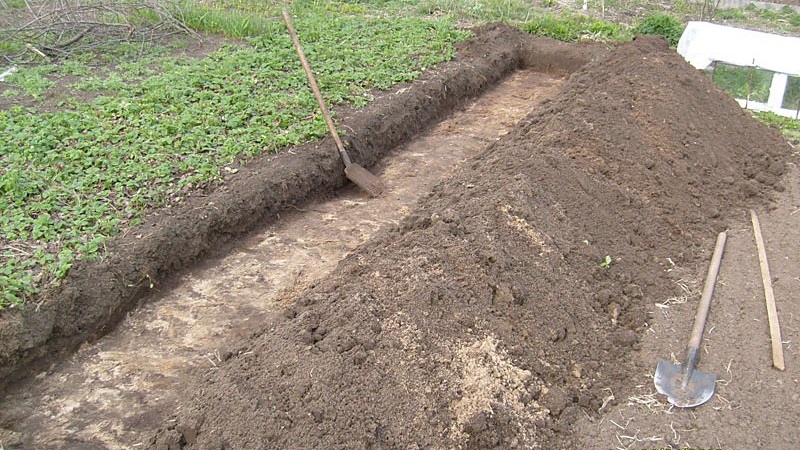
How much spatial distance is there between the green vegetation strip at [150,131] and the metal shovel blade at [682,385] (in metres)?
4.05

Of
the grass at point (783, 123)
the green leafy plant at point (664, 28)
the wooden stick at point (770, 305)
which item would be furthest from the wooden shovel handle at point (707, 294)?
the green leafy plant at point (664, 28)

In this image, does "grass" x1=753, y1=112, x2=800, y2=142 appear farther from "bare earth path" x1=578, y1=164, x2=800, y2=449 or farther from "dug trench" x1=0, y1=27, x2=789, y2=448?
"bare earth path" x1=578, y1=164, x2=800, y2=449

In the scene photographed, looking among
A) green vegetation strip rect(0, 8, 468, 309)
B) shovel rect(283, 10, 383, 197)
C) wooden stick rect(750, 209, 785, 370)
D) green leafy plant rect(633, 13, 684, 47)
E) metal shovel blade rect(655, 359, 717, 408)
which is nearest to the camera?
metal shovel blade rect(655, 359, 717, 408)

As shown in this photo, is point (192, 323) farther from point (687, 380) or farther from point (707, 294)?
point (707, 294)

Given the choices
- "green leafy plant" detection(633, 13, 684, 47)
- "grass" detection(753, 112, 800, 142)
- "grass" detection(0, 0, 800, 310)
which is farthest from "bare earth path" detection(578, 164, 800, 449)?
"green leafy plant" detection(633, 13, 684, 47)

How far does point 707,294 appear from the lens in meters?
4.89

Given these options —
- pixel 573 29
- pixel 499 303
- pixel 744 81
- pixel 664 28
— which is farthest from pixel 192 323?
pixel 664 28

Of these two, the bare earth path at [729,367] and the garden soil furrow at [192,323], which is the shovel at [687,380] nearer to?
the bare earth path at [729,367]

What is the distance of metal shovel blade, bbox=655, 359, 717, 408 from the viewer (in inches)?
157

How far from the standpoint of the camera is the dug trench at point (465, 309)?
3.58 meters

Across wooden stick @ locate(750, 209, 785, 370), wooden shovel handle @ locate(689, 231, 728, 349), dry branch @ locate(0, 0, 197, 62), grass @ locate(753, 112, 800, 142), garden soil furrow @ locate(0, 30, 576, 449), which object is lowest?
grass @ locate(753, 112, 800, 142)

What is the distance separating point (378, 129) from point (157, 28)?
14.7 feet

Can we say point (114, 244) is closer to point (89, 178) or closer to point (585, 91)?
point (89, 178)

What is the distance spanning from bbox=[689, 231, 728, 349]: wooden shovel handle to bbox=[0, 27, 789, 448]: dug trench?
167 millimetres
